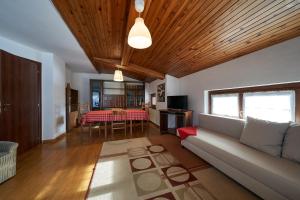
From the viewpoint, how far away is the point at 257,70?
2.19m

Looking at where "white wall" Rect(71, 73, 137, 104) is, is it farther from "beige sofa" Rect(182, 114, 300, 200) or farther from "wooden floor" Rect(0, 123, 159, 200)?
"beige sofa" Rect(182, 114, 300, 200)

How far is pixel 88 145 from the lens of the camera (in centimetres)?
313

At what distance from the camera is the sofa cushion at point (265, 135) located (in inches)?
62.9

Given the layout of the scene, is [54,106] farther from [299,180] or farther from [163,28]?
[299,180]

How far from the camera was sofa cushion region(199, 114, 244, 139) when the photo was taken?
7.47 feet

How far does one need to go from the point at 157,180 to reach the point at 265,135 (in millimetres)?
1584

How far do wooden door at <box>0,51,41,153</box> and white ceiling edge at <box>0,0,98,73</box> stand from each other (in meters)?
0.42

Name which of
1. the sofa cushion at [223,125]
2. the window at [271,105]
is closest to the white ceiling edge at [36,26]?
the sofa cushion at [223,125]

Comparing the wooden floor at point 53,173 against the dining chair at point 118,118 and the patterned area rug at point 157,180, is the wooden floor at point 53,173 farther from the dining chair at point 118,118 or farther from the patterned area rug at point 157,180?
the dining chair at point 118,118

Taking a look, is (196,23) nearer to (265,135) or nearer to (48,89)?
(265,135)

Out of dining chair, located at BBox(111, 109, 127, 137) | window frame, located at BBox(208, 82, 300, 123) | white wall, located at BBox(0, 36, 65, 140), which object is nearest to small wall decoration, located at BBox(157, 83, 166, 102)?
dining chair, located at BBox(111, 109, 127, 137)

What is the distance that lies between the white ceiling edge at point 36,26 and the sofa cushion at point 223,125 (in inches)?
131

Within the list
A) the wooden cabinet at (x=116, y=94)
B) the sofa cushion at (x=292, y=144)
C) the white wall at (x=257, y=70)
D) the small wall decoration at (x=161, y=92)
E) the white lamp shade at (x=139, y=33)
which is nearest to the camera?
the white lamp shade at (x=139, y=33)

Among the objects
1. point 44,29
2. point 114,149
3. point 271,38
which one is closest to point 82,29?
point 44,29
